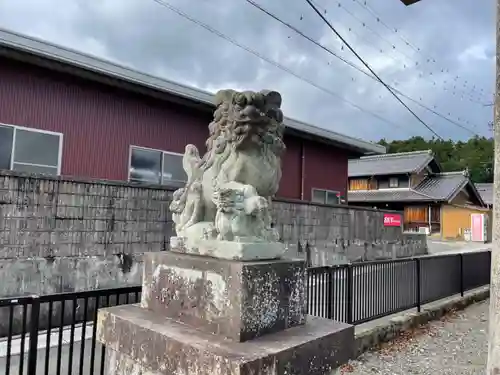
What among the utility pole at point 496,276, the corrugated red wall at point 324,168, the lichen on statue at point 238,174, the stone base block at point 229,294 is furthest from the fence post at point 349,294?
the corrugated red wall at point 324,168

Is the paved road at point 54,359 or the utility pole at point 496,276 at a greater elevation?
the utility pole at point 496,276

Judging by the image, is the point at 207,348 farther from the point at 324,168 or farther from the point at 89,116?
the point at 324,168

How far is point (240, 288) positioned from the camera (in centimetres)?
171

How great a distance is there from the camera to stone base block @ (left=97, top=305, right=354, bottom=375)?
154 cm

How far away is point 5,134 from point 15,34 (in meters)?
1.70

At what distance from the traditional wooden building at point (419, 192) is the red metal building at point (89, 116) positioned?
69.8 feet

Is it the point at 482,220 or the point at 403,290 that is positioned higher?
the point at 482,220

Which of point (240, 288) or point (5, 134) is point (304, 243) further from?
point (240, 288)

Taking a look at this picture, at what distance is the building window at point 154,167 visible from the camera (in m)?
8.33

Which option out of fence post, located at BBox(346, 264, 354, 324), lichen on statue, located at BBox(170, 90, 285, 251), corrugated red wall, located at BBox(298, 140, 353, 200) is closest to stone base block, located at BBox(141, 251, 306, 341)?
lichen on statue, located at BBox(170, 90, 285, 251)

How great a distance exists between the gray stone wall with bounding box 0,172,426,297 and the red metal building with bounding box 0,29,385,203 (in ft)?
5.72

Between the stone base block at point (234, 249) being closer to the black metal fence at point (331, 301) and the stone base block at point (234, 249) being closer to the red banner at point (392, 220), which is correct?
the black metal fence at point (331, 301)

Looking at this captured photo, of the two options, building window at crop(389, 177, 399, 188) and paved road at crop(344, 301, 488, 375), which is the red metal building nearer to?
paved road at crop(344, 301, 488, 375)

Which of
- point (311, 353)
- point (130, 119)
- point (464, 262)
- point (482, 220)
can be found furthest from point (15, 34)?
point (482, 220)
